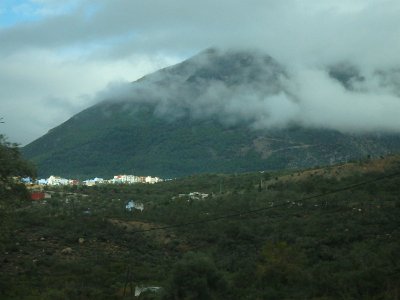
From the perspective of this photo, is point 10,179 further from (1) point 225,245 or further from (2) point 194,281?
(1) point 225,245

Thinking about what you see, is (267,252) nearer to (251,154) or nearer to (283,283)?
(283,283)

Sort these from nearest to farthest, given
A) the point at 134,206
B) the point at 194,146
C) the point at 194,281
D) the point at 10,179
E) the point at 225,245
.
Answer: the point at 194,281
the point at 10,179
the point at 225,245
the point at 134,206
the point at 194,146

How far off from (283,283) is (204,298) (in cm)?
619

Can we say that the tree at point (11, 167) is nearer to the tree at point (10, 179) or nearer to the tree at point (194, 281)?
the tree at point (10, 179)

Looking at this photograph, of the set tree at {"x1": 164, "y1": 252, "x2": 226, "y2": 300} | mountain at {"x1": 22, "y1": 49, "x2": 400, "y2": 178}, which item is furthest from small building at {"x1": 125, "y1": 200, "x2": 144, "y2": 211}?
mountain at {"x1": 22, "y1": 49, "x2": 400, "y2": 178}

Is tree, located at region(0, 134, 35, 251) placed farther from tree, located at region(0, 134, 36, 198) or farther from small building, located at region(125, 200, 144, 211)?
small building, located at region(125, 200, 144, 211)

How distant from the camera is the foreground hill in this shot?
30.1 m

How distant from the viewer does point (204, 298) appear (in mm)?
29625

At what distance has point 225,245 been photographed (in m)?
45.6

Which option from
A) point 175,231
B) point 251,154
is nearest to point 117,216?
point 175,231

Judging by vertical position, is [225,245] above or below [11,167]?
below

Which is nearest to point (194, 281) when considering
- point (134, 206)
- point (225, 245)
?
point (225, 245)

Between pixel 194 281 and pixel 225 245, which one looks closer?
pixel 194 281

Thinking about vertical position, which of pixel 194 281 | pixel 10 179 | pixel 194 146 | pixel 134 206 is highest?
pixel 194 146
